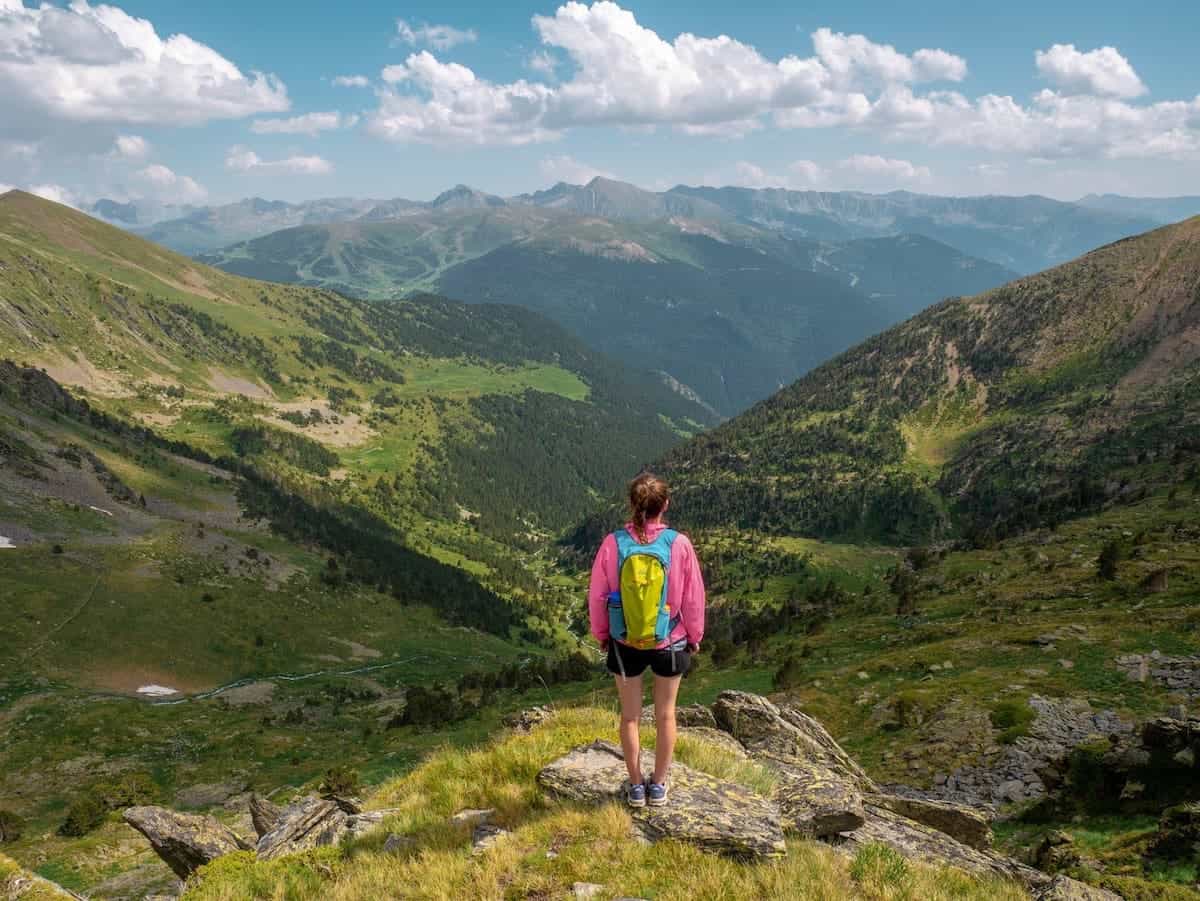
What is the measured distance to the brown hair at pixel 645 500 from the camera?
34.0ft

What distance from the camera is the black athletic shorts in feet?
34.7

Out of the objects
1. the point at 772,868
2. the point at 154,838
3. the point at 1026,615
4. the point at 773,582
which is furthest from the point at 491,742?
the point at 773,582

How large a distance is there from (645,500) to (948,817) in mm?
9726

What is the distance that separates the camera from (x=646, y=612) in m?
10.2

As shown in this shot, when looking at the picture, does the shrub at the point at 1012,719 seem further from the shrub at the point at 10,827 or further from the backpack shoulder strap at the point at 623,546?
the shrub at the point at 10,827

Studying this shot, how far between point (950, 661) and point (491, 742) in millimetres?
29377

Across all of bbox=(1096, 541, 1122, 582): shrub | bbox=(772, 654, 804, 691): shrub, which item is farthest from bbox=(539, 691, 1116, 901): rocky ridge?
bbox=(1096, 541, 1122, 582): shrub

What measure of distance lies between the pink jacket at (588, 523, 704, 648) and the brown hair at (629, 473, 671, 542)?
12 cm

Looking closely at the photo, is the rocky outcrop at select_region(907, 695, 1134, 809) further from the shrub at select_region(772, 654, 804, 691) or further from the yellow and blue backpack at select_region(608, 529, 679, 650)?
the shrub at select_region(772, 654, 804, 691)

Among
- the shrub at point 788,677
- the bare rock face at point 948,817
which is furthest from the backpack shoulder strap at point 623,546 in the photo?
the shrub at point 788,677

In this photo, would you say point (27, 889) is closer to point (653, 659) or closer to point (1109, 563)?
point (653, 659)

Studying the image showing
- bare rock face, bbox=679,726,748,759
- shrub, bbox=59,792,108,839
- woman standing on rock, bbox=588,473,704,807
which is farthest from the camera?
shrub, bbox=59,792,108,839

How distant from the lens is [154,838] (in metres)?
17.8

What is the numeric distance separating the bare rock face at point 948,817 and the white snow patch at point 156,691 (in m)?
87.3
